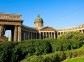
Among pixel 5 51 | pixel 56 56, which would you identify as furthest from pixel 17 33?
pixel 56 56

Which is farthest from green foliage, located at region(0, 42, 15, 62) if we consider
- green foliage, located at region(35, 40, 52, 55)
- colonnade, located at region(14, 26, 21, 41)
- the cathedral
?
the cathedral

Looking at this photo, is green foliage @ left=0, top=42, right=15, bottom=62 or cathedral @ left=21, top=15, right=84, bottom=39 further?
cathedral @ left=21, top=15, right=84, bottom=39

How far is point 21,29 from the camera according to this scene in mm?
126875

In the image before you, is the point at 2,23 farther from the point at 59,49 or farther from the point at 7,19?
the point at 59,49

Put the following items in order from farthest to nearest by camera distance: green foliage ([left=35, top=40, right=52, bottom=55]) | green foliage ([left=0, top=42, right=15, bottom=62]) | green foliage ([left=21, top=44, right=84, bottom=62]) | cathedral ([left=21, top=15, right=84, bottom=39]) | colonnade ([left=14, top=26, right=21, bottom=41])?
cathedral ([left=21, top=15, right=84, bottom=39]) < colonnade ([left=14, top=26, right=21, bottom=41]) < green foliage ([left=35, top=40, right=52, bottom=55]) < green foliage ([left=0, top=42, right=15, bottom=62]) < green foliage ([left=21, top=44, right=84, bottom=62])

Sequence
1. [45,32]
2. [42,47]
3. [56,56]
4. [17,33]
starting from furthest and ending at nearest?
[45,32], [17,33], [42,47], [56,56]

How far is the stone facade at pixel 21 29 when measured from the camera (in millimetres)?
121250

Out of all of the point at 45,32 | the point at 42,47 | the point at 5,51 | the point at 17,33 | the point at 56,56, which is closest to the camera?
the point at 56,56

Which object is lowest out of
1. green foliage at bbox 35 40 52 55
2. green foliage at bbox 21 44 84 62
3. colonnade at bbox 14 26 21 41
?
green foliage at bbox 21 44 84 62

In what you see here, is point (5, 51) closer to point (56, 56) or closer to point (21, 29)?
point (56, 56)

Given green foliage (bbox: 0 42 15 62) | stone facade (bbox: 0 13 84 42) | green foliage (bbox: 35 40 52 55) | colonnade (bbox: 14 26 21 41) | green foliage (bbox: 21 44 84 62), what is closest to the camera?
green foliage (bbox: 21 44 84 62)

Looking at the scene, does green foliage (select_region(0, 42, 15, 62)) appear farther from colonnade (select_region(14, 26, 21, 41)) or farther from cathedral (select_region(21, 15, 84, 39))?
cathedral (select_region(21, 15, 84, 39))

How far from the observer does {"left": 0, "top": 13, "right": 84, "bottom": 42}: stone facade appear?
121250mm

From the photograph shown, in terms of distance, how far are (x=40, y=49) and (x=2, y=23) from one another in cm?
6307
